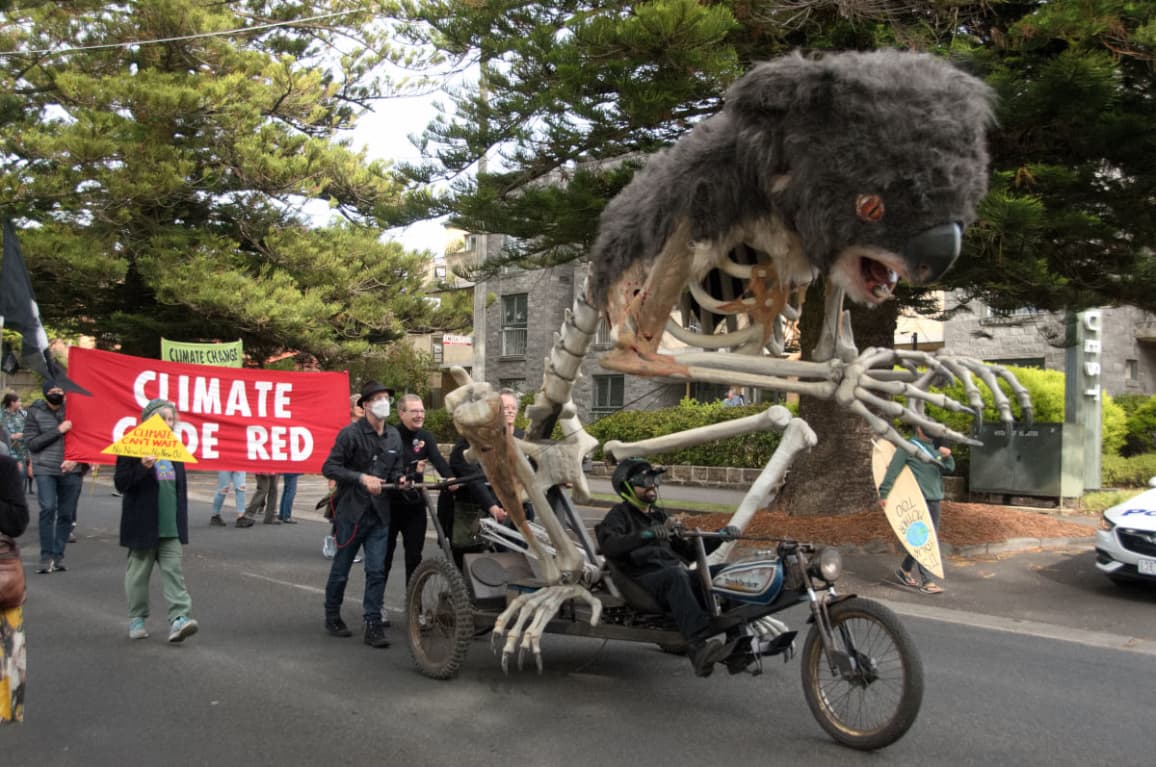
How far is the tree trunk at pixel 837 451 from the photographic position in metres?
11.9

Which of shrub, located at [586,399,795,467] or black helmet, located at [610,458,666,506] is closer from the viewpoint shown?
black helmet, located at [610,458,666,506]

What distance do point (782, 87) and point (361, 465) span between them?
4.41 metres

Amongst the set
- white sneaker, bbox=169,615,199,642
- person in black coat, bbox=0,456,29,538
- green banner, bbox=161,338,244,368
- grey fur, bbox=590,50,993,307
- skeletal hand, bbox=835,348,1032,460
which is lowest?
white sneaker, bbox=169,615,199,642

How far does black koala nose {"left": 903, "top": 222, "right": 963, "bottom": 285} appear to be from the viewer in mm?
4789

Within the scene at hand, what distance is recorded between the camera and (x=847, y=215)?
4883 millimetres

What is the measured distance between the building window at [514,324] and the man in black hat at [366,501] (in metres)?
27.3

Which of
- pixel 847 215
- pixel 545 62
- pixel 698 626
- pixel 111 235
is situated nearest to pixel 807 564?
pixel 698 626

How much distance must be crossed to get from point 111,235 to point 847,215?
22926 millimetres

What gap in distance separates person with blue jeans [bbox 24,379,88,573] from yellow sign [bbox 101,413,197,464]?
410 cm

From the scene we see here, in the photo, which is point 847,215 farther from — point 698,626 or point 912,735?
point 912,735

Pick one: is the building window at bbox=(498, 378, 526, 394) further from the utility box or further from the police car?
the police car

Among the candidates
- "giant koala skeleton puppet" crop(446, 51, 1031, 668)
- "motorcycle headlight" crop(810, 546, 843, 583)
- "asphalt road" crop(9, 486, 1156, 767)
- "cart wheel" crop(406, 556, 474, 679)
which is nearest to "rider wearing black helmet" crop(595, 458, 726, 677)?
"giant koala skeleton puppet" crop(446, 51, 1031, 668)

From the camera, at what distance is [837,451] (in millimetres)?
12164

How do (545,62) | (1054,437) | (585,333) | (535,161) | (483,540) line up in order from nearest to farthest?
(585,333) → (483,540) → (545,62) → (535,161) → (1054,437)
